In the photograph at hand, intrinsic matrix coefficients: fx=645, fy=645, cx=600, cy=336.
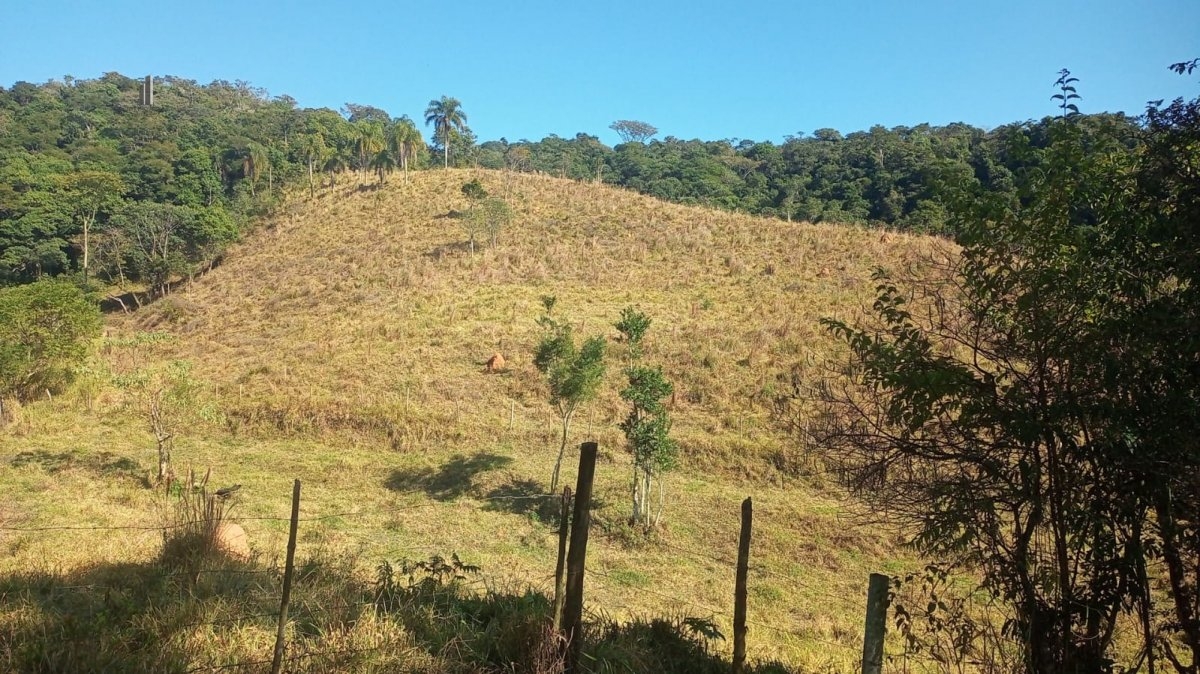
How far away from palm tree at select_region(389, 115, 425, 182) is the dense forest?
18 cm

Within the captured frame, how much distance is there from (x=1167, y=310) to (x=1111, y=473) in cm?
94

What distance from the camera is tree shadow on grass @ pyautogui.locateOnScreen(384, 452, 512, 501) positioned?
15.3 metres

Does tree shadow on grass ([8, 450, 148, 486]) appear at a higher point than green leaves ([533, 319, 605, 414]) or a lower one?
lower

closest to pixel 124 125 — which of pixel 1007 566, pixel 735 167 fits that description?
pixel 735 167

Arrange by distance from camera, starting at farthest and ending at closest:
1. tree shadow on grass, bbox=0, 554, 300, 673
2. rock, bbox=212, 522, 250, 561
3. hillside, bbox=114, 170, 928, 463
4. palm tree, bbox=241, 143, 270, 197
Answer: palm tree, bbox=241, 143, 270, 197
hillside, bbox=114, 170, 928, 463
rock, bbox=212, 522, 250, 561
tree shadow on grass, bbox=0, 554, 300, 673

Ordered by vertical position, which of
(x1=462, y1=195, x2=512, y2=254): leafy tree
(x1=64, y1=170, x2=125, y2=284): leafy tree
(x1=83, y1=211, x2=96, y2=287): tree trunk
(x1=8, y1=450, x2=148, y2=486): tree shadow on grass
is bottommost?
(x1=8, y1=450, x2=148, y2=486): tree shadow on grass

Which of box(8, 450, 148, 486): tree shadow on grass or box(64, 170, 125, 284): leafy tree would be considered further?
box(64, 170, 125, 284): leafy tree

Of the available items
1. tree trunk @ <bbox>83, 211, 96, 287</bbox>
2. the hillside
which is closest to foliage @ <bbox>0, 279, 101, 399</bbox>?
the hillside

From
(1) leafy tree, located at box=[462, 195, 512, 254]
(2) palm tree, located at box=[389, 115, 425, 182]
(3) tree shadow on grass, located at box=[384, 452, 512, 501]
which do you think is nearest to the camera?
(3) tree shadow on grass, located at box=[384, 452, 512, 501]

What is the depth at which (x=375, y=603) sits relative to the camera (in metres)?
4.92

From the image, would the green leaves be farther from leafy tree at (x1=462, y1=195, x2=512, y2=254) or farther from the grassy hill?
leafy tree at (x1=462, y1=195, x2=512, y2=254)

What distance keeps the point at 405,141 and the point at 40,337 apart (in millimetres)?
39522

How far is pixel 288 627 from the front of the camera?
4.58m

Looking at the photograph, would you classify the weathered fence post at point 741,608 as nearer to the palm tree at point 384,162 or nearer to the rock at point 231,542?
the rock at point 231,542
